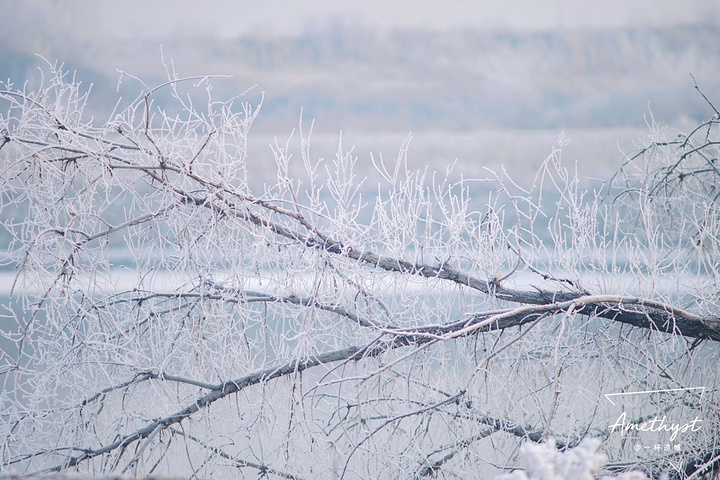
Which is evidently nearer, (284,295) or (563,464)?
(563,464)

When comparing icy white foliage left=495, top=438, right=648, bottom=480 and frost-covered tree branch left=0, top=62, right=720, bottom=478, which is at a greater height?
frost-covered tree branch left=0, top=62, right=720, bottom=478

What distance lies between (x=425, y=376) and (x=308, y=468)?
38.2 inches

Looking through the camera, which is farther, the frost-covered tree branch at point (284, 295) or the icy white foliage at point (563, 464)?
the frost-covered tree branch at point (284, 295)

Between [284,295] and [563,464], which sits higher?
[284,295]

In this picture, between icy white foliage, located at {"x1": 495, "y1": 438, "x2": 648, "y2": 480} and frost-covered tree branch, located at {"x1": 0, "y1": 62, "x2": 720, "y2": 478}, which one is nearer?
icy white foliage, located at {"x1": 495, "y1": 438, "x2": 648, "y2": 480}

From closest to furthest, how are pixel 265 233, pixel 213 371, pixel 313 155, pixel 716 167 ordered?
1. pixel 265 233
2. pixel 213 371
3. pixel 716 167
4. pixel 313 155

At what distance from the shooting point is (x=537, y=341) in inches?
149

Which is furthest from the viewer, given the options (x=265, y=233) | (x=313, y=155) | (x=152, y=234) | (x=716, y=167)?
(x=313, y=155)

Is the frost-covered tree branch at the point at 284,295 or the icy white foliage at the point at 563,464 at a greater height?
the frost-covered tree branch at the point at 284,295

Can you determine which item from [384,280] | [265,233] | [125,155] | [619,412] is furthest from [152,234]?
[619,412]

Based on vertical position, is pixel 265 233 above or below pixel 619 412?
above

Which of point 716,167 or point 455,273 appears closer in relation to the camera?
point 455,273

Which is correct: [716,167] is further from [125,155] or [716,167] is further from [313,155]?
[313,155]

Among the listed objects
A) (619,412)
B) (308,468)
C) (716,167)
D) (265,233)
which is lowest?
(308,468)
